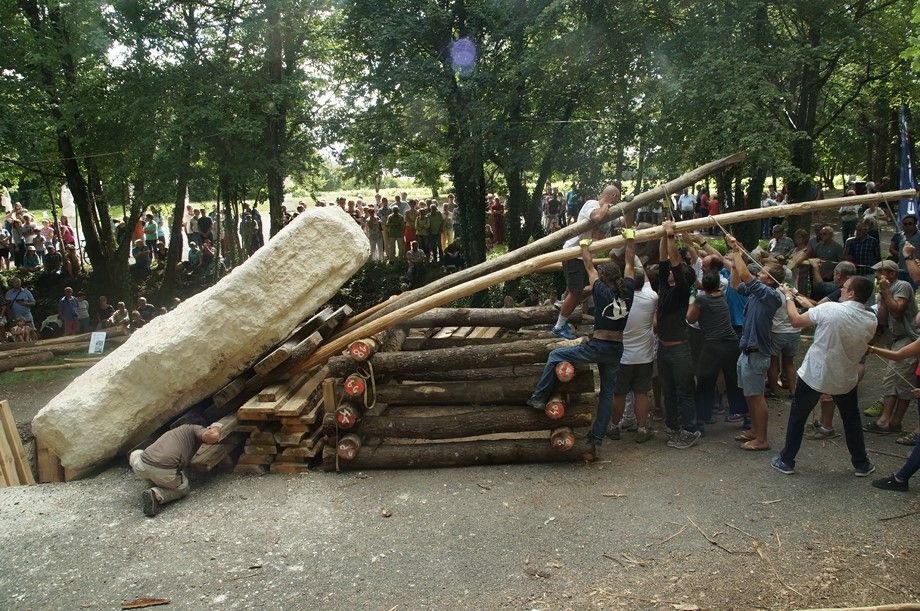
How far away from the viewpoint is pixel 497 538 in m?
6.13

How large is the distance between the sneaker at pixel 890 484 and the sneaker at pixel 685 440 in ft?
5.66

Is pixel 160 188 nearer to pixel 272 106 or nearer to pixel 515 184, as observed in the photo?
pixel 272 106

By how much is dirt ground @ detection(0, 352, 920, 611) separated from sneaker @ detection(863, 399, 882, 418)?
74 centimetres

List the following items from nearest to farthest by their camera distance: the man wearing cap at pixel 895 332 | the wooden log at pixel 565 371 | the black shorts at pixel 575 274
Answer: the wooden log at pixel 565 371
the man wearing cap at pixel 895 332
the black shorts at pixel 575 274

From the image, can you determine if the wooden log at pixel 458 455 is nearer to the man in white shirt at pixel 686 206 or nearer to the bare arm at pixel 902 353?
the bare arm at pixel 902 353

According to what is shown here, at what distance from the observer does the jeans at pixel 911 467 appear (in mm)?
6254

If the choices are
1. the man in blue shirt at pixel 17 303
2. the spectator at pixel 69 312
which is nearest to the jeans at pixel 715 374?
the spectator at pixel 69 312

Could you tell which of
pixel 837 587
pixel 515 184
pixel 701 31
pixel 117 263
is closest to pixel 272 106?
pixel 515 184

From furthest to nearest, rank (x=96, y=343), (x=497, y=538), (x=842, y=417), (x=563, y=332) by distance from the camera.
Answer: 1. (x=96, y=343)
2. (x=563, y=332)
3. (x=842, y=417)
4. (x=497, y=538)

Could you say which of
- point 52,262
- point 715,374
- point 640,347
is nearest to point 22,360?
point 52,262

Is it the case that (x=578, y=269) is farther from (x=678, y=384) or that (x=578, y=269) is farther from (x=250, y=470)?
(x=250, y=470)

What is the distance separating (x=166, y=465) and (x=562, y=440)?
3929 mm

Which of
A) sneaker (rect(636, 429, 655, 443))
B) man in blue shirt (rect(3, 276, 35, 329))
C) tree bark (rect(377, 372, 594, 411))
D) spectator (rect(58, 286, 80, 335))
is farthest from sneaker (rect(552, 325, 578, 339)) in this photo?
man in blue shirt (rect(3, 276, 35, 329))

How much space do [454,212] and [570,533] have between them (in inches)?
593
